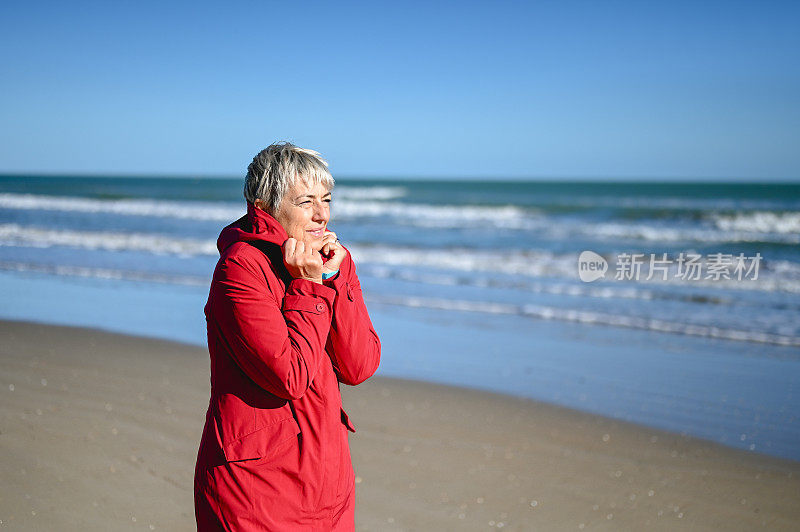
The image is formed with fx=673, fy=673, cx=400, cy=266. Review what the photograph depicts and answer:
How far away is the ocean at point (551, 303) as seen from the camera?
5.88 meters

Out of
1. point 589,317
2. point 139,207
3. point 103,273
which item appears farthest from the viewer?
point 139,207

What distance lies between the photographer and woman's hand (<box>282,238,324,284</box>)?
1715 mm

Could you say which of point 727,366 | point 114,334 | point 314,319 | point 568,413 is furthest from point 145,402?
point 727,366

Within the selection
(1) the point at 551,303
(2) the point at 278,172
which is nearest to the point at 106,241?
(1) the point at 551,303

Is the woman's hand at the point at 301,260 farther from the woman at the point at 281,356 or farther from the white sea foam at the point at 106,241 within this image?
the white sea foam at the point at 106,241

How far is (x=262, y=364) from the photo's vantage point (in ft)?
5.34

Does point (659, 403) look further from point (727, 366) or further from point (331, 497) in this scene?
point (331, 497)

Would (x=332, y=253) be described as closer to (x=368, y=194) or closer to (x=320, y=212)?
(x=320, y=212)

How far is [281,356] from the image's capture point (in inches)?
63.7

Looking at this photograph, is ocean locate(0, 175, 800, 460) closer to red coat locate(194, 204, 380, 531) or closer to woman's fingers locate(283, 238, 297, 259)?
red coat locate(194, 204, 380, 531)

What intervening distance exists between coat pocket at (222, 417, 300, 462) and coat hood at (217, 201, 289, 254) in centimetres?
48

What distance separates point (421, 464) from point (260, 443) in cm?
271

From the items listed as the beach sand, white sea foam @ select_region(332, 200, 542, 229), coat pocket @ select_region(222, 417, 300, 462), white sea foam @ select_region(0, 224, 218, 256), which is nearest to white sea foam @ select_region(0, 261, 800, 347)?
the beach sand

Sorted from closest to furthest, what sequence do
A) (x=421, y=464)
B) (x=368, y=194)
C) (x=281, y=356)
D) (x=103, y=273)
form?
1. (x=281, y=356)
2. (x=421, y=464)
3. (x=103, y=273)
4. (x=368, y=194)
